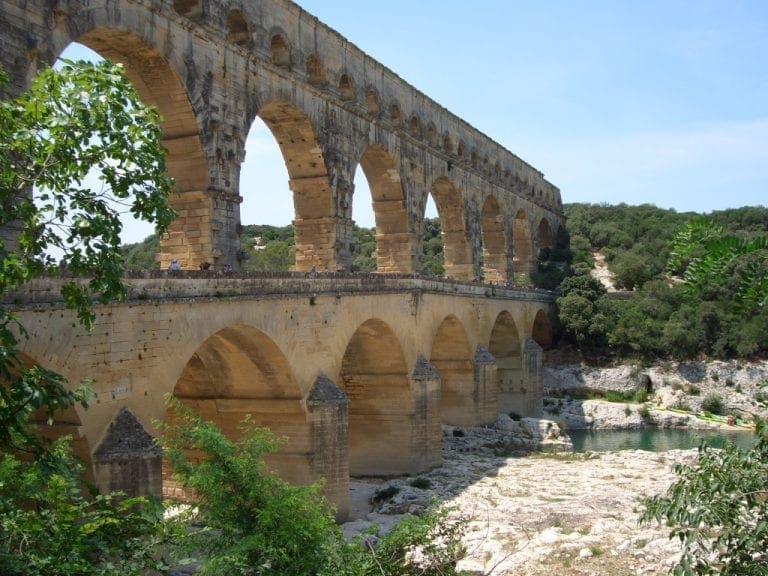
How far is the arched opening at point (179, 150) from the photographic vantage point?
14930 millimetres

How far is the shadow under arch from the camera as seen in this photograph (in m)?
19.9

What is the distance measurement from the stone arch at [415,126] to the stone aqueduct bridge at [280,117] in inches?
4.1

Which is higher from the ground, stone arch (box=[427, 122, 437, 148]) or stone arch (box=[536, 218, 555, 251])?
stone arch (box=[427, 122, 437, 148])

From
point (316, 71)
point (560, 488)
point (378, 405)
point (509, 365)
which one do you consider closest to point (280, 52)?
point (316, 71)

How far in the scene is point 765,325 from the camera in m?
34.8

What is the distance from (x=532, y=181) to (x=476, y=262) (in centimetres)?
1399

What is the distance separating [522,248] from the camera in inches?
1692

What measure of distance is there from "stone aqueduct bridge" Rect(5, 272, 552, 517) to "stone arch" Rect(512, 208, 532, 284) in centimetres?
1384

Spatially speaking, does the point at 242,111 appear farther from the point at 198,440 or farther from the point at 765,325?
the point at 765,325

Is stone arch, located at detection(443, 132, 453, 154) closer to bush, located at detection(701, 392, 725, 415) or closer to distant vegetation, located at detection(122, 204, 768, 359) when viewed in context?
distant vegetation, located at detection(122, 204, 768, 359)

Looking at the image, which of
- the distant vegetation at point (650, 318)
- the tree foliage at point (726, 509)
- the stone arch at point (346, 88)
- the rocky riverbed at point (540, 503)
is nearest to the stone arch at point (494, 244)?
the distant vegetation at point (650, 318)

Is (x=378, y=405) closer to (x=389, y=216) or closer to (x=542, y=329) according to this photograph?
(x=389, y=216)

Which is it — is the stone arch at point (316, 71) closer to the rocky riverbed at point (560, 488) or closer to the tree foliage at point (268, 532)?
the rocky riverbed at point (560, 488)

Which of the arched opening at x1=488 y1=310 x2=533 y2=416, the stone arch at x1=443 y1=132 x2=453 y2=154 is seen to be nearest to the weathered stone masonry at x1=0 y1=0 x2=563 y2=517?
the stone arch at x1=443 y1=132 x2=453 y2=154
